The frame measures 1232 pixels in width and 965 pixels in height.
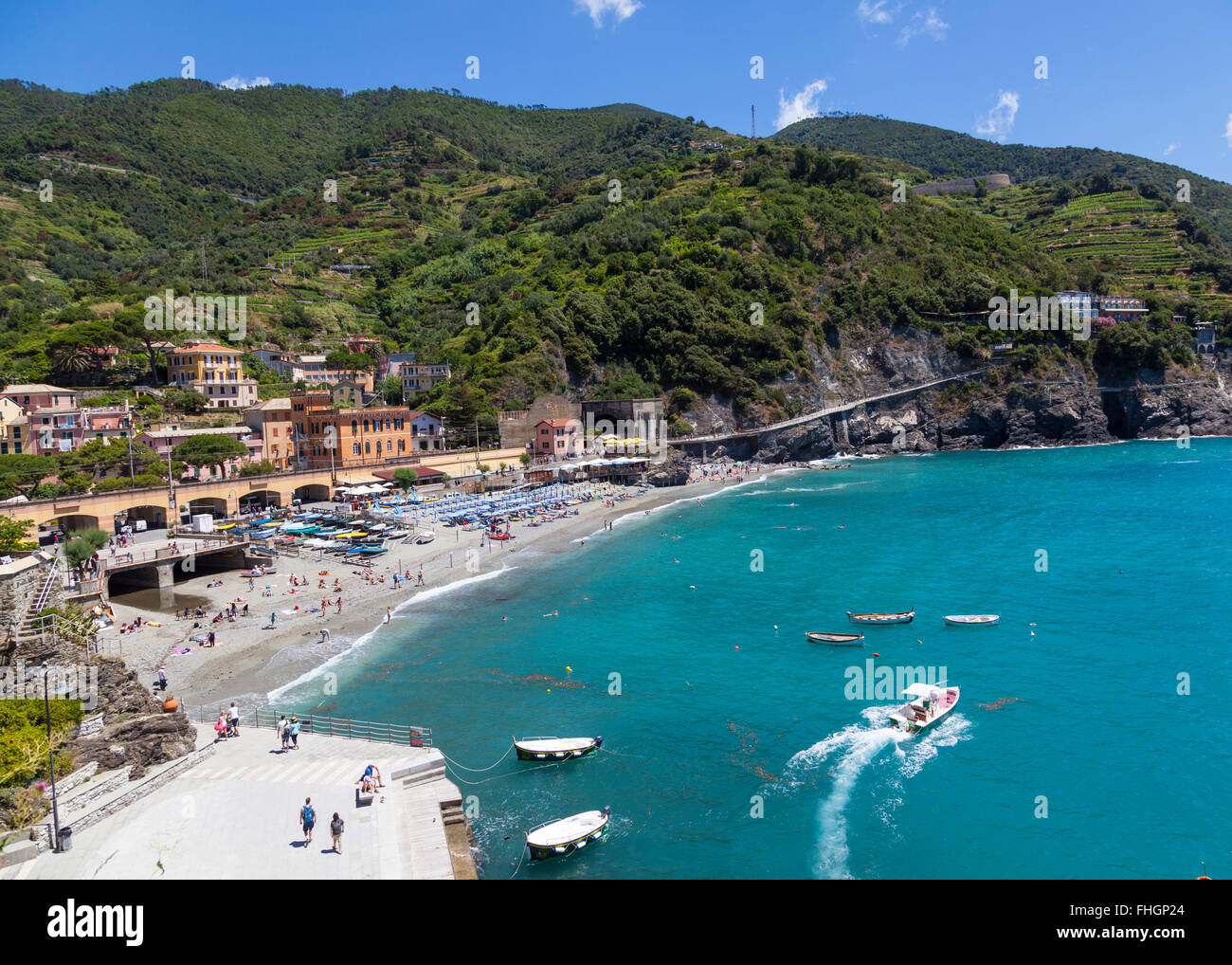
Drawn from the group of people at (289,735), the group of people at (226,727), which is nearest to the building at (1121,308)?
the group of people at (289,735)

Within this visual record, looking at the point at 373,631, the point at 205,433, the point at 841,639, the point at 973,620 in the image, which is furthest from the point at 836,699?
the point at 205,433

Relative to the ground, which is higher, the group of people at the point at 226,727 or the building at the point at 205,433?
the building at the point at 205,433

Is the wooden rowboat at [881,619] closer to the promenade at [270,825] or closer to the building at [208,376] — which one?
the promenade at [270,825]

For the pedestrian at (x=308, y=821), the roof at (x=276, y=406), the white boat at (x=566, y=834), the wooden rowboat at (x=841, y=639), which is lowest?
the white boat at (x=566, y=834)

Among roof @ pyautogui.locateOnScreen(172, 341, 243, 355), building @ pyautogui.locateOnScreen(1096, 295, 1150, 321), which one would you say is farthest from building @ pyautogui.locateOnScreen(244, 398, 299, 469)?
building @ pyautogui.locateOnScreen(1096, 295, 1150, 321)

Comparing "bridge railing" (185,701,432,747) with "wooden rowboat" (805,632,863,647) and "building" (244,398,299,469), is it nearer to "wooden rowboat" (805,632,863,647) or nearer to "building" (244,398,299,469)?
"wooden rowboat" (805,632,863,647)
